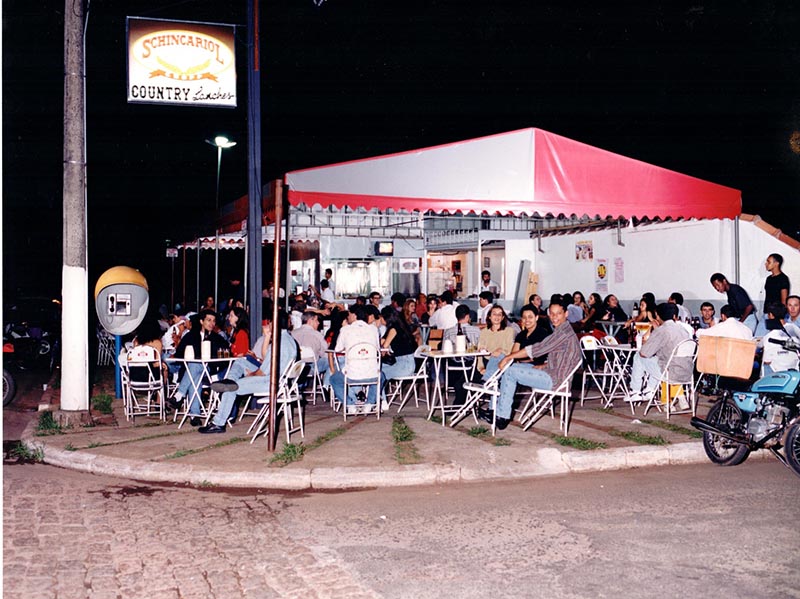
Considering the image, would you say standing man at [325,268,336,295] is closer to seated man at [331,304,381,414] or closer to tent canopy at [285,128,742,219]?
tent canopy at [285,128,742,219]

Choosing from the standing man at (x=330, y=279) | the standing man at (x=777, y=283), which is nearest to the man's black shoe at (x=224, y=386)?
the standing man at (x=777, y=283)

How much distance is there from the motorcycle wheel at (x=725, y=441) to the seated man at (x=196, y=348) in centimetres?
572

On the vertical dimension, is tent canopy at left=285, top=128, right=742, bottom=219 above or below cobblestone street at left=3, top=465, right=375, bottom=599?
above

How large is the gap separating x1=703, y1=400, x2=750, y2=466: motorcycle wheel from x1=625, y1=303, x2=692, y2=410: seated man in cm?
197

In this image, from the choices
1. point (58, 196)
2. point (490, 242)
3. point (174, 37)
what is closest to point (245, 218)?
Result: point (174, 37)

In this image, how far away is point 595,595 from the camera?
4102mm

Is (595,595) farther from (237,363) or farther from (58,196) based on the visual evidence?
(58,196)

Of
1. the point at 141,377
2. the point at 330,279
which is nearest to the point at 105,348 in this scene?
the point at 330,279

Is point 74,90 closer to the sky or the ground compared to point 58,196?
closer to the ground

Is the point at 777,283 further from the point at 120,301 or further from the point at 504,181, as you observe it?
the point at 120,301

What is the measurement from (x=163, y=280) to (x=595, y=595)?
38040 millimetres

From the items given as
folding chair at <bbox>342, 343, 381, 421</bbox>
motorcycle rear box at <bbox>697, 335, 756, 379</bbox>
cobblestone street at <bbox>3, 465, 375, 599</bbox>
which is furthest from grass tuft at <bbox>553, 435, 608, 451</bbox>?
cobblestone street at <bbox>3, 465, 375, 599</bbox>

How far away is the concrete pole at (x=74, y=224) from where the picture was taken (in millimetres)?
9156

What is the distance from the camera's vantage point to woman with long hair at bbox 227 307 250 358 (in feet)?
33.0
